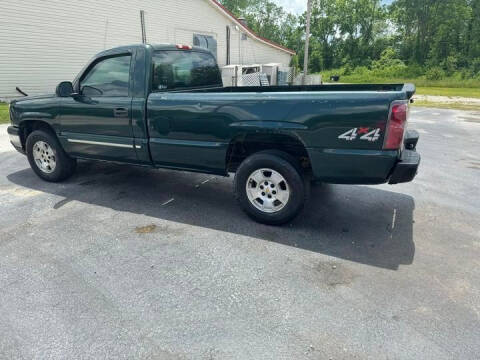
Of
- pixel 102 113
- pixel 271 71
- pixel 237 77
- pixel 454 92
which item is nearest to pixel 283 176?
pixel 102 113

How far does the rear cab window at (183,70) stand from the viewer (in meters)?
4.48

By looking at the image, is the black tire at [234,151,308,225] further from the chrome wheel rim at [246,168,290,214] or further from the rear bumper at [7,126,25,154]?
the rear bumper at [7,126,25,154]

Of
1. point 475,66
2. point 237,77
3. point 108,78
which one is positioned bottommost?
point 108,78

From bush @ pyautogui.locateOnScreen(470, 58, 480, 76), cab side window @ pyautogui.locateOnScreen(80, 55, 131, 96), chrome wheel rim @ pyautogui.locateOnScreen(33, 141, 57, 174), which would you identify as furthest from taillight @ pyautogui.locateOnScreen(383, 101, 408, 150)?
bush @ pyautogui.locateOnScreen(470, 58, 480, 76)

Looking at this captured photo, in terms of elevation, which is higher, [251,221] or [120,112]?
[120,112]

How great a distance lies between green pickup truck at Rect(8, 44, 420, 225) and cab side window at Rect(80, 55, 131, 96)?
0.04 feet

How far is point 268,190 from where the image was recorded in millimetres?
3998

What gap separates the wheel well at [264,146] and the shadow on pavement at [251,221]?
2.25 ft

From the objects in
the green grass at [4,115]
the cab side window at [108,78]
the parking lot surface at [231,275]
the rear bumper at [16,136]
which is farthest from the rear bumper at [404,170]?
the green grass at [4,115]

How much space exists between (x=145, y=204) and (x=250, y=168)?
1608 millimetres

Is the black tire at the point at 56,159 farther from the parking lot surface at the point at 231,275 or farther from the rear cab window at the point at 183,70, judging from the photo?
the rear cab window at the point at 183,70

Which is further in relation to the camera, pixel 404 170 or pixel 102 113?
pixel 102 113

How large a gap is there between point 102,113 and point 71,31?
12556 mm

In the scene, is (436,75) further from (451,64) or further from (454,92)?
(454,92)
